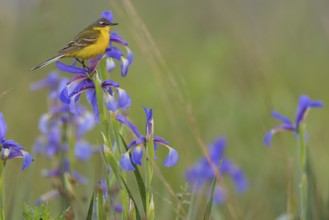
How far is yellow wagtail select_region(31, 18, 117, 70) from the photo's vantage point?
207 centimetres

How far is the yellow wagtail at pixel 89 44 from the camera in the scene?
2.07m

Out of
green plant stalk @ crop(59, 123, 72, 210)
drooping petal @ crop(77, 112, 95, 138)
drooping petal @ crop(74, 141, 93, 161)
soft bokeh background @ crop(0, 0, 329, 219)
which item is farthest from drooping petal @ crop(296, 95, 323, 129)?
drooping petal @ crop(74, 141, 93, 161)

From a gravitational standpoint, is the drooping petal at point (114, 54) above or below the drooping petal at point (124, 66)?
above

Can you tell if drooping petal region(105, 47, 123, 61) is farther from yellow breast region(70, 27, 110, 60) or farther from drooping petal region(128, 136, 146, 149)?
drooping petal region(128, 136, 146, 149)

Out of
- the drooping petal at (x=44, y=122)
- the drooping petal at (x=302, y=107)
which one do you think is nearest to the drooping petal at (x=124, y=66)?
the drooping petal at (x=302, y=107)

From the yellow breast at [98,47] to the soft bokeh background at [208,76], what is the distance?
2.33ft

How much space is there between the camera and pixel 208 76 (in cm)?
534

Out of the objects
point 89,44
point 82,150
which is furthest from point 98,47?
point 82,150

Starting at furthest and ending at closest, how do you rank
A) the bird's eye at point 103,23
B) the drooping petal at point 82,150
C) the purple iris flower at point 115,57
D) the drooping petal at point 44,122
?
the drooping petal at point 82,150 < the drooping petal at point 44,122 < the bird's eye at point 103,23 < the purple iris flower at point 115,57

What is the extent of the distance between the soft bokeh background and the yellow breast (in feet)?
2.33

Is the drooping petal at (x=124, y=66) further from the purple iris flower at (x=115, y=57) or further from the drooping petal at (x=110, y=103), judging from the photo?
the drooping petal at (x=110, y=103)

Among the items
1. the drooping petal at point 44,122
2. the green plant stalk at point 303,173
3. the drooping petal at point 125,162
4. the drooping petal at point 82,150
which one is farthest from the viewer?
the drooping petal at point 82,150

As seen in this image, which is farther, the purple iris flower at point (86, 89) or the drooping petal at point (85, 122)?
the drooping petal at point (85, 122)

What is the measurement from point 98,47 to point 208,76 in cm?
332
